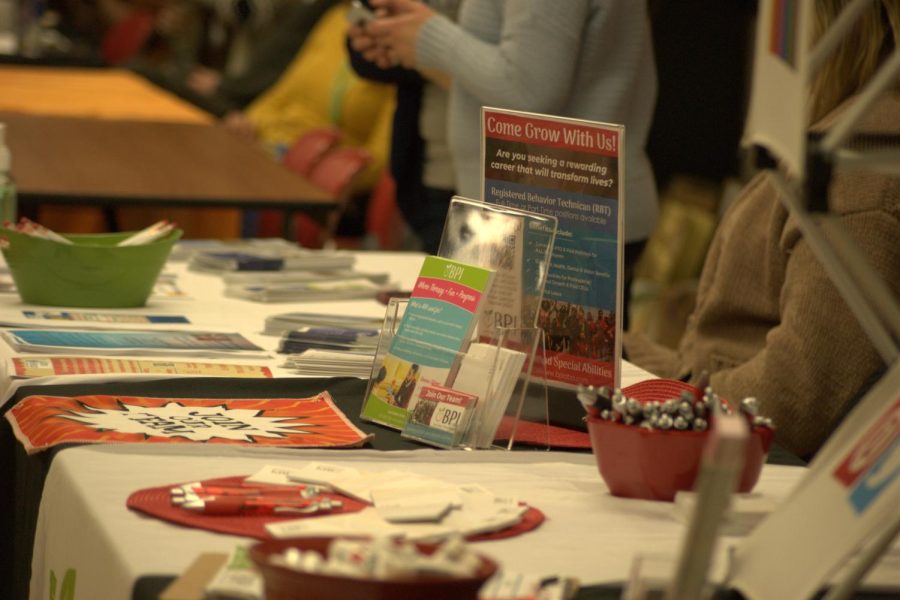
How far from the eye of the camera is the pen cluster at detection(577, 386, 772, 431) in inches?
50.4

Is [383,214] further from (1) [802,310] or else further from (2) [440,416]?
(2) [440,416]

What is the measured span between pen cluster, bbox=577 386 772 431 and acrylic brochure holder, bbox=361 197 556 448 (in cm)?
18

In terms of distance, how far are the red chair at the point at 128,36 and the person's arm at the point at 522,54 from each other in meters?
7.73

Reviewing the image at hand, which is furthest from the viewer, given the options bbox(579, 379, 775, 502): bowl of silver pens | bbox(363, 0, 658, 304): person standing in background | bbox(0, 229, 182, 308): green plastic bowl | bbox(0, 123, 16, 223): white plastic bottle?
bbox(363, 0, 658, 304): person standing in background

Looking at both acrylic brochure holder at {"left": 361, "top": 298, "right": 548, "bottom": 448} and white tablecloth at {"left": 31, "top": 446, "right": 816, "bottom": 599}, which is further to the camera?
acrylic brochure holder at {"left": 361, "top": 298, "right": 548, "bottom": 448}

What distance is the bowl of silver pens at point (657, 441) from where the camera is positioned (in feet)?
4.18

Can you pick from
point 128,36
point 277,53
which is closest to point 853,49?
point 277,53

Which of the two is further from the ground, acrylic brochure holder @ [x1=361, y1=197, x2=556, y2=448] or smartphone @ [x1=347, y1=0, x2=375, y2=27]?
smartphone @ [x1=347, y1=0, x2=375, y2=27]

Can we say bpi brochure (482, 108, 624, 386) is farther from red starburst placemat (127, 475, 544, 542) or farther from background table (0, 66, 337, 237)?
background table (0, 66, 337, 237)

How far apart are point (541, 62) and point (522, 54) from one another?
4cm

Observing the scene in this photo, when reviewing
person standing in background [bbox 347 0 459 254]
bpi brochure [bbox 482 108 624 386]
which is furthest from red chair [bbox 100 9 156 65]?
bpi brochure [bbox 482 108 624 386]

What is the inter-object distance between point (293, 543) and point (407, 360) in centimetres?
62

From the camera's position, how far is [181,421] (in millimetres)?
1520

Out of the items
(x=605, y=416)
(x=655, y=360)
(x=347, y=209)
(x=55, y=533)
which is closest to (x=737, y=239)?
(x=655, y=360)
